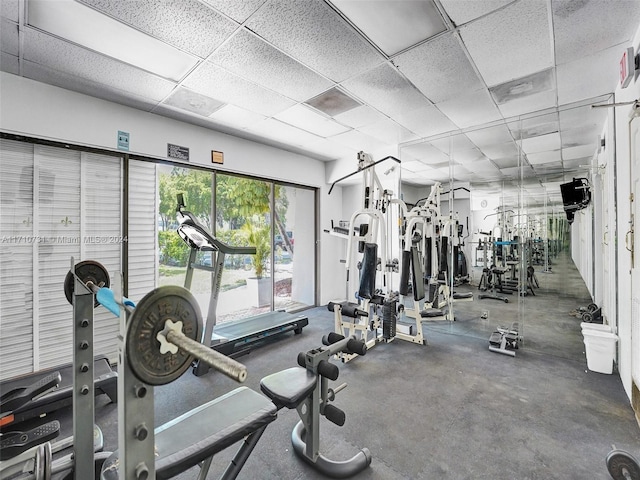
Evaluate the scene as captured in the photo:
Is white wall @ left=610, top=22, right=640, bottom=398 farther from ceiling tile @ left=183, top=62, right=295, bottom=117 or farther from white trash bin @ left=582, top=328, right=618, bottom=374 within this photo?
ceiling tile @ left=183, top=62, right=295, bottom=117

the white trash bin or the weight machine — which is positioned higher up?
the weight machine

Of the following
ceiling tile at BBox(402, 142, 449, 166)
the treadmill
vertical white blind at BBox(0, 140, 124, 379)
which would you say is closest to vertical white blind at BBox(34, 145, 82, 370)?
vertical white blind at BBox(0, 140, 124, 379)

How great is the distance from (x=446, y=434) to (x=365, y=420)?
1.86ft

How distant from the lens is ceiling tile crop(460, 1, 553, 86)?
1.89 metres

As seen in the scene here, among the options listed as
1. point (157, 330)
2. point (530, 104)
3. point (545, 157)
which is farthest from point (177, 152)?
point (545, 157)

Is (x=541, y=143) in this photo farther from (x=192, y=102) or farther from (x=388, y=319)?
(x=192, y=102)

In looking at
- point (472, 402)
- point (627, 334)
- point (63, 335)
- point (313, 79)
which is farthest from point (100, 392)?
point (627, 334)

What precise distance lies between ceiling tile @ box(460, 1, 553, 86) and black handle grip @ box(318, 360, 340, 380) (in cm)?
242

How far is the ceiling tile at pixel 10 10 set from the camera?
1761 mm

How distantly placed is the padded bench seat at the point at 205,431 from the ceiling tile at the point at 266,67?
94.1 inches

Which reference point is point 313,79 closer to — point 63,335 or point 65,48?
point 65,48

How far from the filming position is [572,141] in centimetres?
410

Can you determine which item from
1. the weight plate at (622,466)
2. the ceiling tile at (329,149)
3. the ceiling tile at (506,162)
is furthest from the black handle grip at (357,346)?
the ceiling tile at (506,162)

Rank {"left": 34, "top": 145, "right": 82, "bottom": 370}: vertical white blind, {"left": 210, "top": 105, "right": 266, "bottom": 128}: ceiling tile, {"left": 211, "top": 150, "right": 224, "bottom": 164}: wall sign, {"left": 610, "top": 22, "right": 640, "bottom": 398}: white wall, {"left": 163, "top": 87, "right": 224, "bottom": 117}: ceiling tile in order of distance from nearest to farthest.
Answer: {"left": 610, "top": 22, "right": 640, "bottom": 398}: white wall
{"left": 34, "top": 145, "right": 82, "bottom": 370}: vertical white blind
{"left": 163, "top": 87, "right": 224, "bottom": 117}: ceiling tile
{"left": 210, "top": 105, "right": 266, "bottom": 128}: ceiling tile
{"left": 211, "top": 150, "right": 224, "bottom": 164}: wall sign
